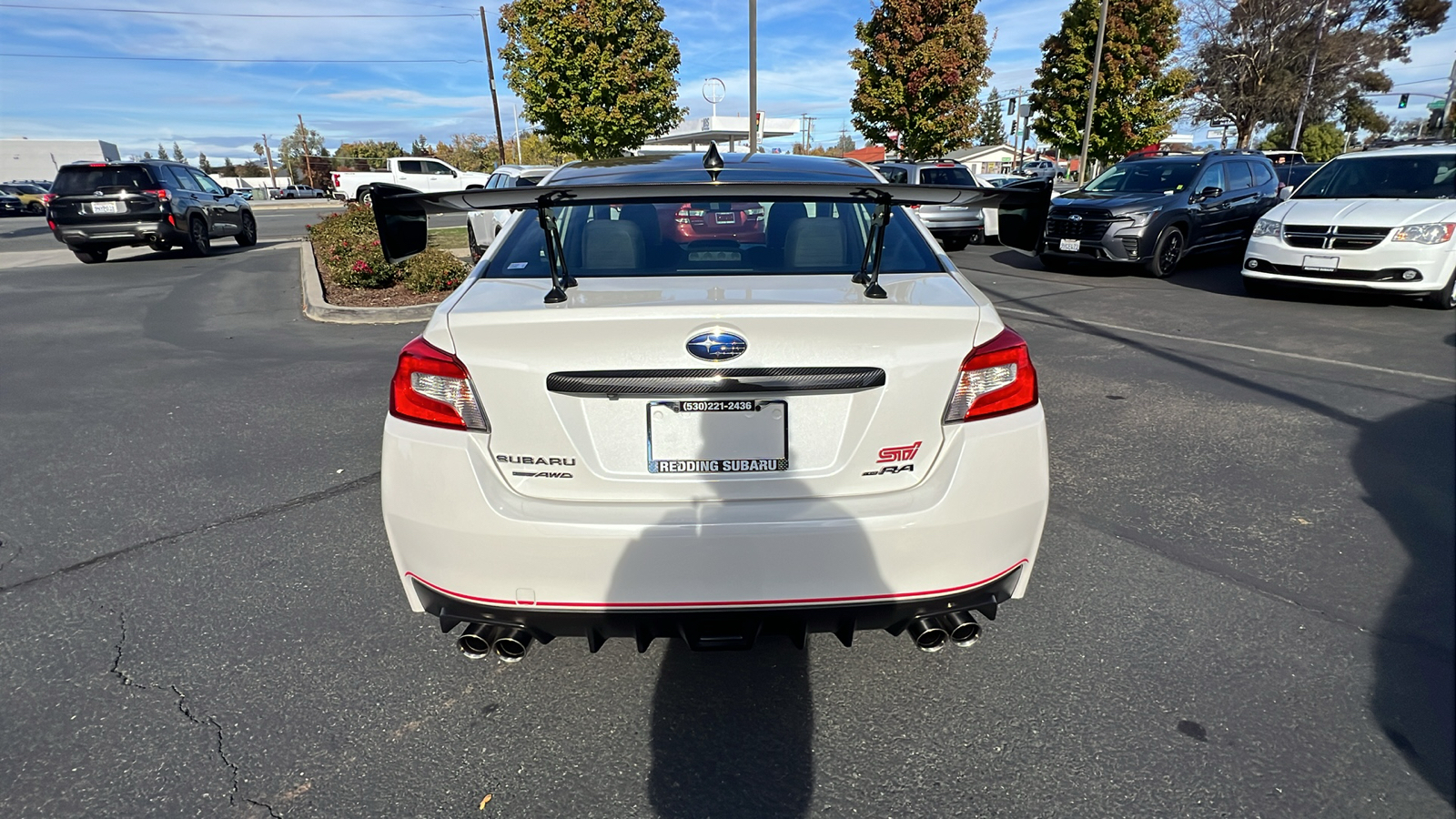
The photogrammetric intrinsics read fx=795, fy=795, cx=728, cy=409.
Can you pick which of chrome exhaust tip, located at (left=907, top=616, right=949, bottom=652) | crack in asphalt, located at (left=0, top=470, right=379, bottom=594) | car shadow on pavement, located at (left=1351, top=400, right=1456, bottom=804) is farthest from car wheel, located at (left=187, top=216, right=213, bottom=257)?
car shadow on pavement, located at (left=1351, top=400, right=1456, bottom=804)

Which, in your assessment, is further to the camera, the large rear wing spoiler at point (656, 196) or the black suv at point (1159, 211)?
the black suv at point (1159, 211)

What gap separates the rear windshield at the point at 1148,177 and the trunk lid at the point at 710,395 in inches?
466

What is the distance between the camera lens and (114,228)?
1441cm

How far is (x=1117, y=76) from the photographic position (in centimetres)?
2483

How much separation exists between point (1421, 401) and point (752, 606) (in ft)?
19.3

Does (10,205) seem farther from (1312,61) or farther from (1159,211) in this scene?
(1312,61)

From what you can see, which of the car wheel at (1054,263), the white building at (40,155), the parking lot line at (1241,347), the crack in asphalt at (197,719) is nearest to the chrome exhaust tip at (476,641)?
the crack in asphalt at (197,719)

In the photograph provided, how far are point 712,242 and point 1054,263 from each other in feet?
38.6

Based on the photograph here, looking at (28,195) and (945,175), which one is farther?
(28,195)

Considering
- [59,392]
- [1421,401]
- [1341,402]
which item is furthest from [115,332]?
[1421,401]

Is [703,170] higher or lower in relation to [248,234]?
higher

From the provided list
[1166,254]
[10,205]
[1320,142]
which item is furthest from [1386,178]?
[10,205]

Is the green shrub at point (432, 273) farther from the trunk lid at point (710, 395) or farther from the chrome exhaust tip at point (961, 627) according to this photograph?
the chrome exhaust tip at point (961, 627)

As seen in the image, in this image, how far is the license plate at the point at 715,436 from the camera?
6.89 ft
